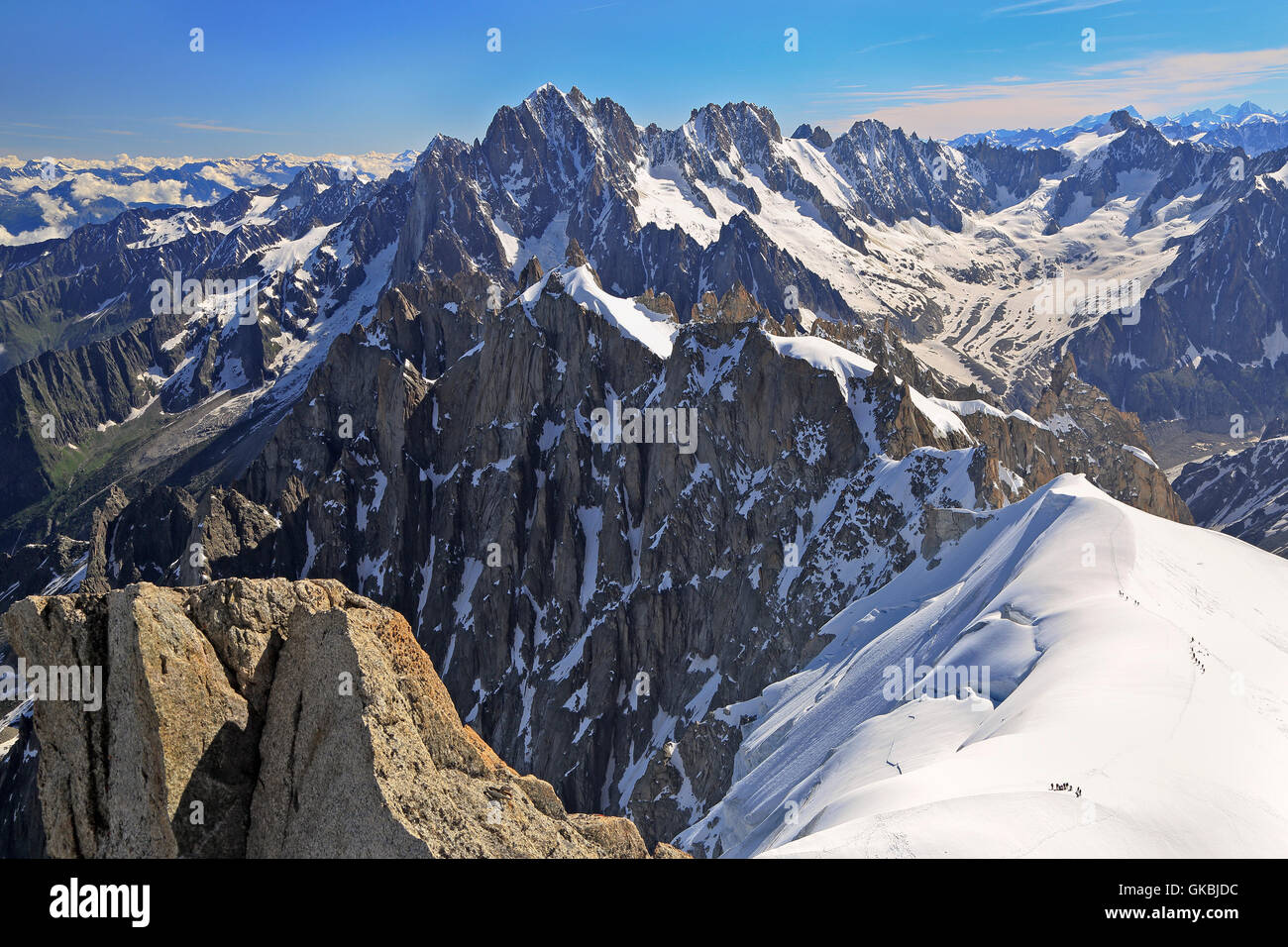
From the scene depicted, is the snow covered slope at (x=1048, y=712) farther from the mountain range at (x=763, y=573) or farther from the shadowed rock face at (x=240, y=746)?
the shadowed rock face at (x=240, y=746)

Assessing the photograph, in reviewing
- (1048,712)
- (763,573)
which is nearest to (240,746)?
(1048,712)

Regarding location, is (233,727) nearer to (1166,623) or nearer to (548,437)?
(1166,623)

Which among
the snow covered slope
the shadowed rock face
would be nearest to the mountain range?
the snow covered slope

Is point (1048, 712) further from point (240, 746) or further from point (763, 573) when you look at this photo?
point (763, 573)

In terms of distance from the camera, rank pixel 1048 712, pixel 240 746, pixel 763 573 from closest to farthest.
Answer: pixel 240 746 < pixel 1048 712 < pixel 763 573

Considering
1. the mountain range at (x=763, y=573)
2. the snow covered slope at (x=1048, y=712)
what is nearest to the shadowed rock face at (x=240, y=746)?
the mountain range at (x=763, y=573)

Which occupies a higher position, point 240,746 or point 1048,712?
point 240,746
